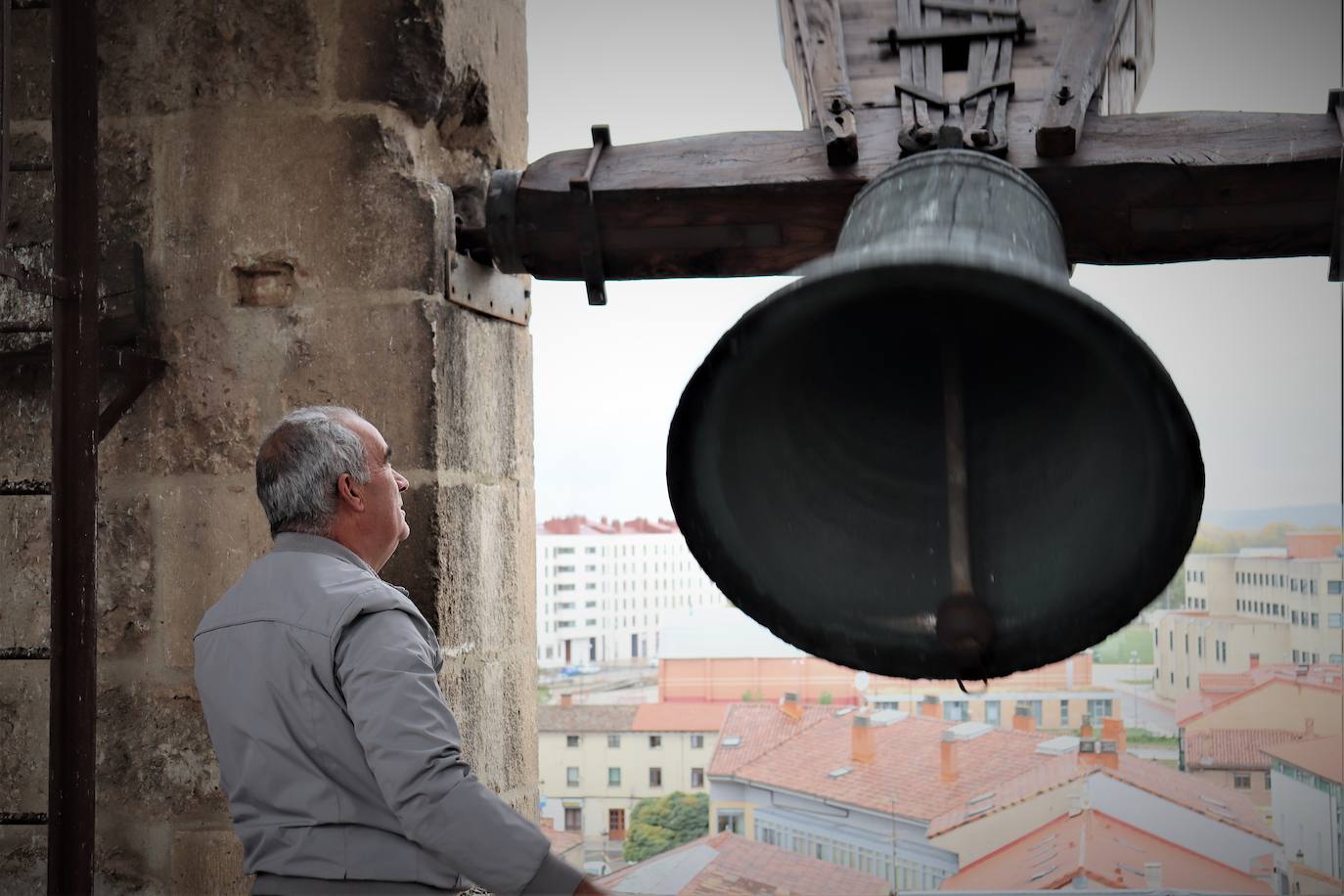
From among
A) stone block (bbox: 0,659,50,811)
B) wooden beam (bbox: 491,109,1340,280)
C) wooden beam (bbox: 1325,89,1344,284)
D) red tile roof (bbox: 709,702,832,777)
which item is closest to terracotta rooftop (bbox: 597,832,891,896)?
red tile roof (bbox: 709,702,832,777)

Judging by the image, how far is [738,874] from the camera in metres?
2.31

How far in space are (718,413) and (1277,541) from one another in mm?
1883

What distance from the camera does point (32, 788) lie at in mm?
1911

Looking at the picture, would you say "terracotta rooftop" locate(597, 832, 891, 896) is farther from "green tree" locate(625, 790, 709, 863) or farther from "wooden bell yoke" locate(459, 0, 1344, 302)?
"wooden bell yoke" locate(459, 0, 1344, 302)

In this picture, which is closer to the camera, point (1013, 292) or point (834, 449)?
point (1013, 292)

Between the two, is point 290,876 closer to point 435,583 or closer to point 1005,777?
point 435,583

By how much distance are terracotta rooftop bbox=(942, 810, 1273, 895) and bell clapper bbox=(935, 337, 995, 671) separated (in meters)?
1.61

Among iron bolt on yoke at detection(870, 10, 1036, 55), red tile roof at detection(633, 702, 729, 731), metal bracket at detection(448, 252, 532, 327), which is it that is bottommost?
red tile roof at detection(633, 702, 729, 731)

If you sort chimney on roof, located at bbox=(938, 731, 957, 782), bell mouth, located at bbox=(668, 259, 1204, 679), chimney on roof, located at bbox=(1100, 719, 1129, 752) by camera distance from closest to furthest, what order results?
bell mouth, located at bbox=(668, 259, 1204, 679), chimney on roof, located at bbox=(1100, 719, 1129, 752), chimney on roof, located at bbox=(938, 731, 957, 782)

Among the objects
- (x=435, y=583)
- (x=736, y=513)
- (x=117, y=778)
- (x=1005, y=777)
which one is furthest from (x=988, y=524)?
(x=1005, y=777)

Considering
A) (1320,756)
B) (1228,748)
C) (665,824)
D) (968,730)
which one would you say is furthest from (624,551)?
(1320,756)

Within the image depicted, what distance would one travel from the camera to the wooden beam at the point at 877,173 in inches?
65.3

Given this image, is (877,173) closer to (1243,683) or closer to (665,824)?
(665,824)

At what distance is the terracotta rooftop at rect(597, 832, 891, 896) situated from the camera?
2.18m
